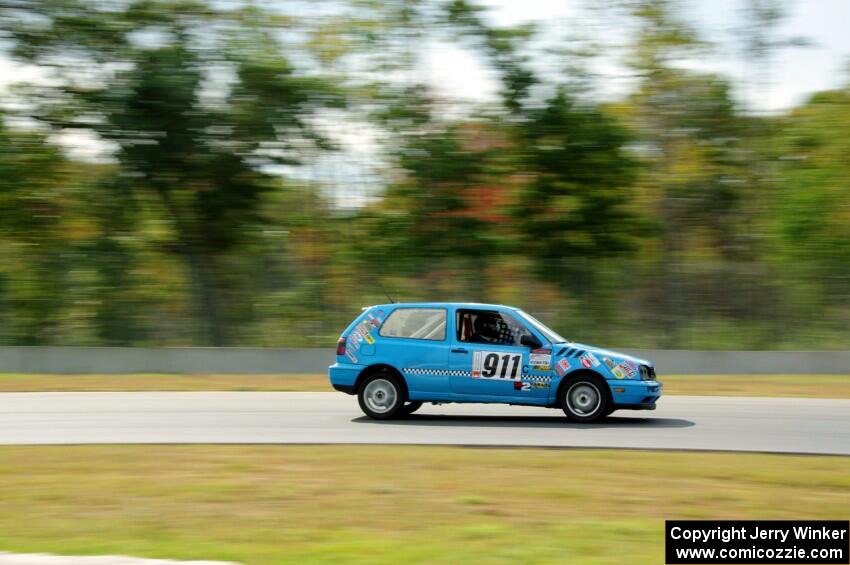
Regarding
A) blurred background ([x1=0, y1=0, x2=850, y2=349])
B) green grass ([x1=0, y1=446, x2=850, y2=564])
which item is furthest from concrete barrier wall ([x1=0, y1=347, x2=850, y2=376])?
green grass ([x1=0, y1=446, x2=850, y2=564])

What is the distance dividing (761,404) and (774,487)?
8.33m

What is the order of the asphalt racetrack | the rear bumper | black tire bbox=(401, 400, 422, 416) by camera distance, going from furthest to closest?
black tire bbox=(401, 400, 422, 416) < the rear bumper < the asphalt racetrack

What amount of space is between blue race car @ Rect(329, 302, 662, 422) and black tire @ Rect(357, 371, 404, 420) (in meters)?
0.01

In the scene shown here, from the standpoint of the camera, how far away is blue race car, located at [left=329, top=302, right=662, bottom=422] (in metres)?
14.0

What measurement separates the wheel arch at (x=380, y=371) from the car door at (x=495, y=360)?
26.4 inches

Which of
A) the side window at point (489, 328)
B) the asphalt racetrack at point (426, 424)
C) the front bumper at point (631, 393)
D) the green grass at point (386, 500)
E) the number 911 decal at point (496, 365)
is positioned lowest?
the green grass at point (386, 500)

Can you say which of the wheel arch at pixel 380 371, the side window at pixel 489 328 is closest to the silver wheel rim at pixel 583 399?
the side window at pixel 489 328

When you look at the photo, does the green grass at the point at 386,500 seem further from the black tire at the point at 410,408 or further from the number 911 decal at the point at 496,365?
the black tire at the point at 410,408

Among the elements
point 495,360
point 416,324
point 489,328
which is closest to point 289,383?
point 416,324

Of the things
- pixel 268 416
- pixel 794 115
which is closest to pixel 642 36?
pixel 794 115

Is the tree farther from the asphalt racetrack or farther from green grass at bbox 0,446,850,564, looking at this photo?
green grass at bbox 0,446,850,564

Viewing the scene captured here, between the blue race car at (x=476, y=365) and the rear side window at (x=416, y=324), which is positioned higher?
the rear side window at (x=416, y=324)

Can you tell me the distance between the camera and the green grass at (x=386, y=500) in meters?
7.13

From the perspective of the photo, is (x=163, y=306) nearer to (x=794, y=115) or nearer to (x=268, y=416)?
(x=268, y=416)
